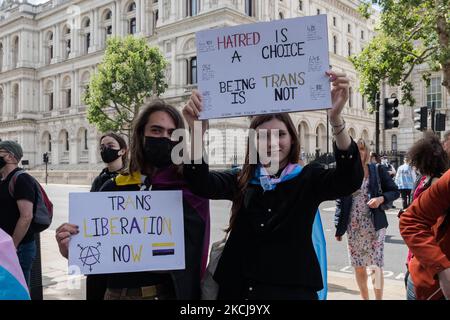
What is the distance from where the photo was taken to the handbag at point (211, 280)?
2633 mm

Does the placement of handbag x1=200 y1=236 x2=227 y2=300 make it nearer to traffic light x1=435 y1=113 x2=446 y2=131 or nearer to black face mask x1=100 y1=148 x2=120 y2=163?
black face mask x1=100 y1=148 x2=120 y2=163

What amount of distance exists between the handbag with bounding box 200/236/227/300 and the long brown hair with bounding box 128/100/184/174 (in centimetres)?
68

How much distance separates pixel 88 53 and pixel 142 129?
50471 millimetres

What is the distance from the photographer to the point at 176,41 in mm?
38500

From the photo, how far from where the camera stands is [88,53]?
1970 inches

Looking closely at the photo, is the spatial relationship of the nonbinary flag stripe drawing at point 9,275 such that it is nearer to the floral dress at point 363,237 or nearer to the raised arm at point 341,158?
the raised arm at point 341,158

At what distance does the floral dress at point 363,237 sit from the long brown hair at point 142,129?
3.38 m

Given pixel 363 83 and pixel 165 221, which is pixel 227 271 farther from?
pixel 363 83

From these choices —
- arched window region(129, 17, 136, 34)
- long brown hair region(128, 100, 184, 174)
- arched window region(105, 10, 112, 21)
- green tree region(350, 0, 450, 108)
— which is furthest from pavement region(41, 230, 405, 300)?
arched window region(105, 10, 112, 21)

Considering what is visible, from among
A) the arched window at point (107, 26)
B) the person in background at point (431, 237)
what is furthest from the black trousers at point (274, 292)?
the arched window at point (107, 26)

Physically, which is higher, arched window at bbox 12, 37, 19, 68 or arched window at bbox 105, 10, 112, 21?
arched window at bbox 105, 10, 112, 21

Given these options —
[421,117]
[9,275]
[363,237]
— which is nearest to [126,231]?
[9,275]

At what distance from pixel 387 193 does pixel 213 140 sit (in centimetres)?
2757

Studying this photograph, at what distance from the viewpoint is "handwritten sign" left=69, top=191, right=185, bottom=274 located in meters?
2.75
